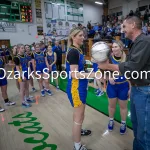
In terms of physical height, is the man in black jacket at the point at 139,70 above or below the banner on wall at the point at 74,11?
below

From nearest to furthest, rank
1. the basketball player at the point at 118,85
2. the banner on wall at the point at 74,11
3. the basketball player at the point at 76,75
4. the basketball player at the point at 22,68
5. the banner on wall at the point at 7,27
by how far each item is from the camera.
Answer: the basketball player at the point at 76,75 → the basketball player at the point at 118,85 → the basketball player at the point at 22,68 → the banner on wall at the point at 7,27 → the banner on wall at the point at 74,11

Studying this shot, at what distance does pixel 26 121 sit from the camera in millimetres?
3264

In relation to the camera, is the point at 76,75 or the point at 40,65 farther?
the point at 40,65

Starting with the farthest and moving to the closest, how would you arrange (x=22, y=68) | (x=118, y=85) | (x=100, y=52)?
(x=22, y=68), (x=118, y=85), (x=100, y=52)

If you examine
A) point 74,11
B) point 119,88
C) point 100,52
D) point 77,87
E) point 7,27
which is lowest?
point 119,88

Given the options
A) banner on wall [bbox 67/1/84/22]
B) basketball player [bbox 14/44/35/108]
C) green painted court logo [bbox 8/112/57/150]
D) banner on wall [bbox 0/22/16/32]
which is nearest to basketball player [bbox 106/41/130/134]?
green painted court logo [bbox 8/112/57/150]

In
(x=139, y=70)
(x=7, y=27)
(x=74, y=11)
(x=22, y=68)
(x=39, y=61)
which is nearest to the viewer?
(x=139, y=70)

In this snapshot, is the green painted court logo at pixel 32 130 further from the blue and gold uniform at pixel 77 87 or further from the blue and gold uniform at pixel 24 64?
the blue and gold uniform at pixel 24 64

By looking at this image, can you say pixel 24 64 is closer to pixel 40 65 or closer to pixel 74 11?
pixel 40 65

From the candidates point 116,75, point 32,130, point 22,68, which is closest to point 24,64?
point 22,68

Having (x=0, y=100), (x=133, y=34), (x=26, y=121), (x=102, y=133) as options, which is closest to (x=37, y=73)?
(x=0, y=100)

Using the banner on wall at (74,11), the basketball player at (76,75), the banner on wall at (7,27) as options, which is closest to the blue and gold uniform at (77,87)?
the basketball player at (76,75)

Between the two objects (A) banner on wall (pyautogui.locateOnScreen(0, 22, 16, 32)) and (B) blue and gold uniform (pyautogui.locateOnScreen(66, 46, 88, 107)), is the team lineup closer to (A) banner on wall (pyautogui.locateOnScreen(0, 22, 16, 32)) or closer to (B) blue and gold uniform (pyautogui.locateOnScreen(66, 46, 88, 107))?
(B) blue and gold uniform (pyautogui.locateOnScreen(66, 46, 88, 107))

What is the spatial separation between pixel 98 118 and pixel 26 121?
151cm
